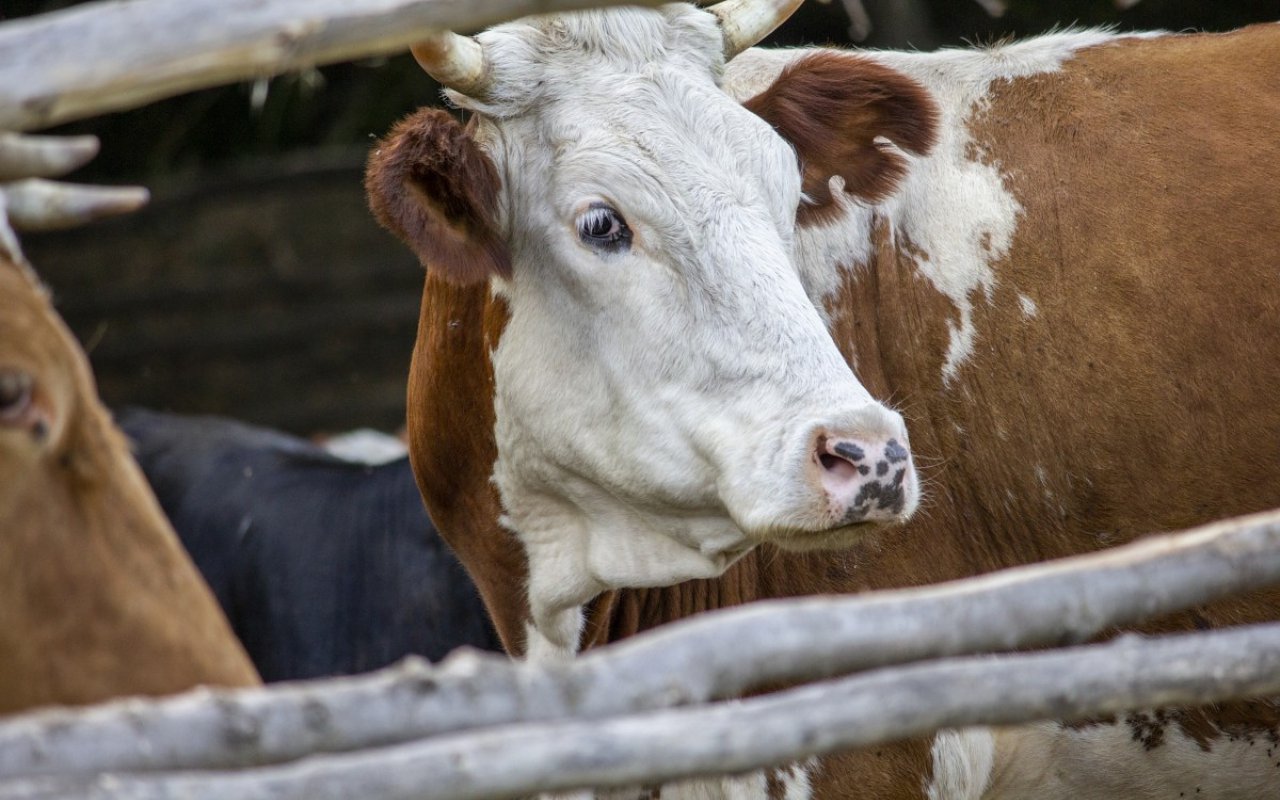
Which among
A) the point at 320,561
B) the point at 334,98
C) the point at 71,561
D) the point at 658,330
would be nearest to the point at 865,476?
the point at 658,330

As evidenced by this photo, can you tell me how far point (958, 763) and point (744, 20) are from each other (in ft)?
5.04

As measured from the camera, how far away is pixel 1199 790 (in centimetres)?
305

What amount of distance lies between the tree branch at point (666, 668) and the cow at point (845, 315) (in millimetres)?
835

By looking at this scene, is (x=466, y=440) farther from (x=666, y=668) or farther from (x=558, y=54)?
(x=666, y=668)

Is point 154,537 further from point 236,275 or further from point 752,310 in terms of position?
point 236,275

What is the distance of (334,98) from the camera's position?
8273 mm

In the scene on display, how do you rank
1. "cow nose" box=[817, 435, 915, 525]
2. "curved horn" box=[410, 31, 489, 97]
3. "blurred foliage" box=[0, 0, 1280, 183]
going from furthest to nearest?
"blurred foliage" box=[0, 0, 1280, 183]
"curved horn" box=[410, 31, 489, 97]
"cow nose" box=[817, 435, 915, 525]

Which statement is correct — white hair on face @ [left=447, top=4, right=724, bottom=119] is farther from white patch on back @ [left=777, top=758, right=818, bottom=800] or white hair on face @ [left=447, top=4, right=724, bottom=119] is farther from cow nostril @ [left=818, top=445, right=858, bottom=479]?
white patch on back @ [left=777, top=758, right=818, bottom=800]

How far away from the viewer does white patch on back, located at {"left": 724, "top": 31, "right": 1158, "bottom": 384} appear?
3051mm

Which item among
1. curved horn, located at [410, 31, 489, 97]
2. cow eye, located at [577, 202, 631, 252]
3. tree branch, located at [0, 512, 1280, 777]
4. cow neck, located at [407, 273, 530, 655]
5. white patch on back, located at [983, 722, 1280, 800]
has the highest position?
tree branch, located at [0, 512, 1280, 777]

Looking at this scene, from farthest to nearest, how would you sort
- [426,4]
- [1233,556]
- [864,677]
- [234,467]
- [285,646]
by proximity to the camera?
[234,467] → [285,646] → [1233,556] → [864,677] → [426,4]

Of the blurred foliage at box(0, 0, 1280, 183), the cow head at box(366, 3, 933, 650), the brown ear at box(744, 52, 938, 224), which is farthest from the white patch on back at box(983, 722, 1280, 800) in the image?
the blurred foliage at box(0, 0, 1280, 183)

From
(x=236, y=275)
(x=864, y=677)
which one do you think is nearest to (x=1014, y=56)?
(x=864, y=677)

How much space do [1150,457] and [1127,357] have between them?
0.67ft
